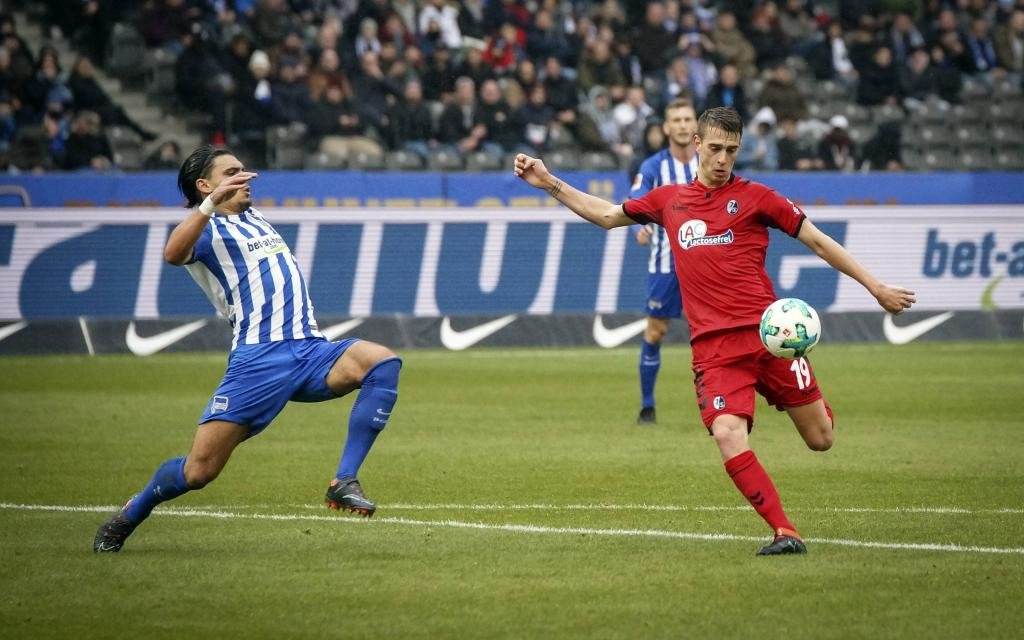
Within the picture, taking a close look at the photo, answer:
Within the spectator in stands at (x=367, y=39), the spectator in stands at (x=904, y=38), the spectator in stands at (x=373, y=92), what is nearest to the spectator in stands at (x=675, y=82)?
the spectator in stands at (x=904, y=38)

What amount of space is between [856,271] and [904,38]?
74.3 ft

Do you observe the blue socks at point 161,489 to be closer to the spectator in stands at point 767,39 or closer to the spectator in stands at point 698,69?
the spectator in stands at point 698,69

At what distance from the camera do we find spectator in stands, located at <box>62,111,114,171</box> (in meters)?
22.2

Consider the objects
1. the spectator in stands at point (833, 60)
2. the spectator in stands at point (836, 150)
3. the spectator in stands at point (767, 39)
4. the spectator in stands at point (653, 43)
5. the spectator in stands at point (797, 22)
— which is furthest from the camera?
the spectator in stands at point (797, 22)

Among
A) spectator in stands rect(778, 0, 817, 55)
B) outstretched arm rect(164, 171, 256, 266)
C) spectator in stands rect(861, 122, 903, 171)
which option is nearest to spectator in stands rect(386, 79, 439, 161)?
spectator in stands rect(861, 122, 903, 171)

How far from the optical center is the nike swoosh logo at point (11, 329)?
18938mm

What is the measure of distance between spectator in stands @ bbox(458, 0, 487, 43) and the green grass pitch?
11.7m

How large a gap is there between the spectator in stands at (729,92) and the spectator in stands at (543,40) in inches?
101

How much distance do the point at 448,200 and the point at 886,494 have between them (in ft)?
44.8

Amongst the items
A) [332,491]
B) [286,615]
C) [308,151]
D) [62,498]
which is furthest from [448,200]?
[286,615]

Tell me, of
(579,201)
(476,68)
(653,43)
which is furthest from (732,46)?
(579,201)

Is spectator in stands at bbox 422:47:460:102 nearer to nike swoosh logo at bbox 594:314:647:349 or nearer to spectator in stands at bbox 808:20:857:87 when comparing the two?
nike swoosh logo at bbox 594:314:647:349

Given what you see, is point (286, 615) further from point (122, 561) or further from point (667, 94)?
point (667, 94)

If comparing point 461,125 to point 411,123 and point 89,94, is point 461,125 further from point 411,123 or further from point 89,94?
point 89,94
